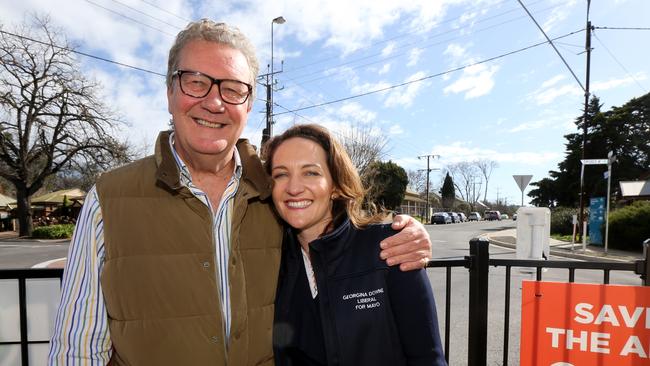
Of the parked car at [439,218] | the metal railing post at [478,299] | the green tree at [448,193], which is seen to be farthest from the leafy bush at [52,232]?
the green tree at [448,193]

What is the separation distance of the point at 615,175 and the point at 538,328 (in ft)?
130

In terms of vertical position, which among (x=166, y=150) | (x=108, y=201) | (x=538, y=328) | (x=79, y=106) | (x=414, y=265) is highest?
(x=79, y=106)

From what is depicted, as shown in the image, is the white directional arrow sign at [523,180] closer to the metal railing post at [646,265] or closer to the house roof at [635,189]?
the house roof at [635,189]

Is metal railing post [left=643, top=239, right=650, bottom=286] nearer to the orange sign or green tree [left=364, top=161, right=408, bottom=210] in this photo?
the orange sign

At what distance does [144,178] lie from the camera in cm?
162

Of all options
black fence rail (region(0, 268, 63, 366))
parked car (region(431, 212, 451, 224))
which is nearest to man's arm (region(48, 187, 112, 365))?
black fence rail (region(0, 268, 63, 366))

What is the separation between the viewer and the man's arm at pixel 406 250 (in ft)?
5.24

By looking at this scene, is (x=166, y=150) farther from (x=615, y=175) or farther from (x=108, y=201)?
(x=615, y=175)

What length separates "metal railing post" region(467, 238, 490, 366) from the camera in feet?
7.98

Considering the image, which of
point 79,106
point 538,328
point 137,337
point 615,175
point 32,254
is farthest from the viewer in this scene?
point 615,175

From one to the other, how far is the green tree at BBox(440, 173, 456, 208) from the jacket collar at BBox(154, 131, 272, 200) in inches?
3365

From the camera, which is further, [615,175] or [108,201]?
[615,175]

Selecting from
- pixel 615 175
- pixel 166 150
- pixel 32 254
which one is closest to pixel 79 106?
pixel 32 254

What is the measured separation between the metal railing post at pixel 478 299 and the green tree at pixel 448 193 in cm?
8451
